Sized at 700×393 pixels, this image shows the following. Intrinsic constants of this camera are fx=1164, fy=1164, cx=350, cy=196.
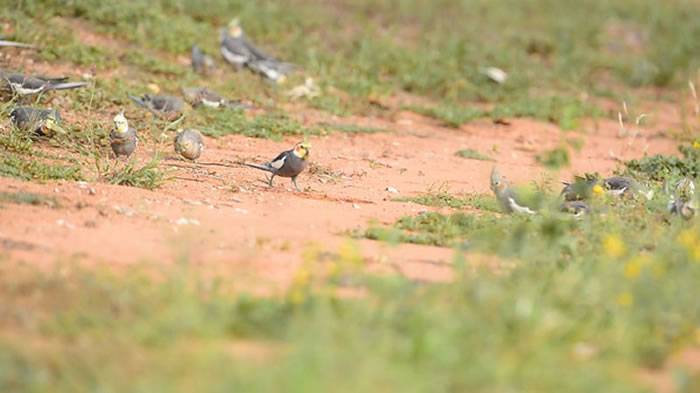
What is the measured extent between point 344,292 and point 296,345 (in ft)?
4.34

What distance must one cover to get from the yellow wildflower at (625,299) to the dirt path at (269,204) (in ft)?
4.07

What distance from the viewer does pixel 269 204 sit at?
853 cm

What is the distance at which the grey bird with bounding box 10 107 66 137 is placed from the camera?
9575 millimetres

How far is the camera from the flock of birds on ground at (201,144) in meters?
8.35

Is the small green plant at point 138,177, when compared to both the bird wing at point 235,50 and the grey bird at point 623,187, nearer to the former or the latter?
the grey bird at point 623,187

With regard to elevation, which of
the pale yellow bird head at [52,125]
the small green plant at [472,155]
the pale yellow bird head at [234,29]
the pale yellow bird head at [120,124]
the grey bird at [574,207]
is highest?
the grey bird at [574,207]

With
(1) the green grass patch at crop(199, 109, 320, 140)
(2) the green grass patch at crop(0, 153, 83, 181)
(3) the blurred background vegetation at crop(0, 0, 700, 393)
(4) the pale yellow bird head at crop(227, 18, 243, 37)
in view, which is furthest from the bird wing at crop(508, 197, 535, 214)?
(4) the pale yellow bird head at crop(227, 18, 243, 37)

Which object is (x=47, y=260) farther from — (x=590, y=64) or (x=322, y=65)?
(x=590, y=64)

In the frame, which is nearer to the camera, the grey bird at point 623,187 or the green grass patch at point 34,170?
the green grass patch at point 34,170

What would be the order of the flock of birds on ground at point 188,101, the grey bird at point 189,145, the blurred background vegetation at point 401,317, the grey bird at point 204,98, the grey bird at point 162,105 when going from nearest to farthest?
the blurred background vegetation at point 401,317
the flock of birds on ground at point 188,101
the grey bird at point 189,145
the grey bird at point 162,105
the grey bird at point 204,98

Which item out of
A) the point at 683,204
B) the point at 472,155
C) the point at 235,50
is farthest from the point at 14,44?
the point at 683,204

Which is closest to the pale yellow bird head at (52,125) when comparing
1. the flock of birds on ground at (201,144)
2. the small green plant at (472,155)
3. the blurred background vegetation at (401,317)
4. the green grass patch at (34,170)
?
the flock of birds on ground at (201,144)

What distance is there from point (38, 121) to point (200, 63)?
397 centimetres

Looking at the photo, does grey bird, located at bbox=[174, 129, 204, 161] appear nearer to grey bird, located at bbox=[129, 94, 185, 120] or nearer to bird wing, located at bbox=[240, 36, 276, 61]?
grey bird, located at bbox=[129, 94, 185, 120]
